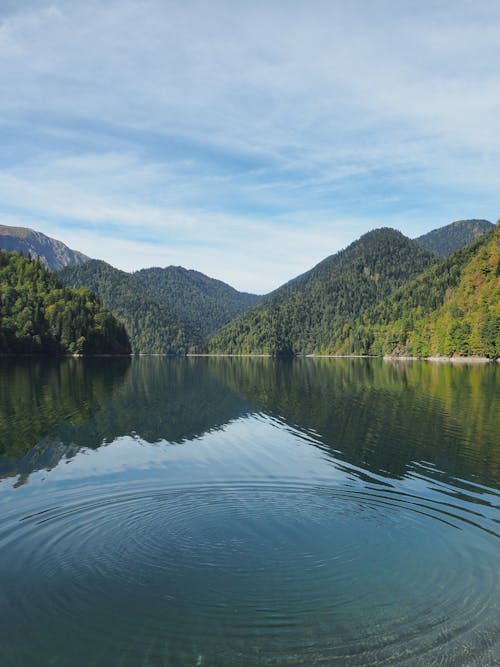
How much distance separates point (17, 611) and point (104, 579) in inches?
112

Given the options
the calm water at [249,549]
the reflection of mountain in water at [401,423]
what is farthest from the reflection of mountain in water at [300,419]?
the calm water at [249,549]

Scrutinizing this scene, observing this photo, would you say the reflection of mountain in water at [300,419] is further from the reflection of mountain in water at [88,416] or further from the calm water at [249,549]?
the calm water at [249,549]

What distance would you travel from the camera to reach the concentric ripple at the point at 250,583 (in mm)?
13219

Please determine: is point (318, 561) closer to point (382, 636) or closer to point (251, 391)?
point (382, 636)

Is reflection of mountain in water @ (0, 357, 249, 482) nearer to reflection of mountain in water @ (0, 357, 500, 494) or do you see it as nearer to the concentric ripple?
reflection of mountain in water @ (0, 357, 500, 494)

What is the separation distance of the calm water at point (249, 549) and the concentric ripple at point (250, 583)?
0.07m

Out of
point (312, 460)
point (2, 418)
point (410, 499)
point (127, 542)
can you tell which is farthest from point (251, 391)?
point (127, 542)

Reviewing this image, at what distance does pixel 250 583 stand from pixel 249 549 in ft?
9.18

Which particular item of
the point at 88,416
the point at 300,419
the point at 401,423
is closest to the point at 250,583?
the point at 401,423

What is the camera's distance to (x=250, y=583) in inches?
658

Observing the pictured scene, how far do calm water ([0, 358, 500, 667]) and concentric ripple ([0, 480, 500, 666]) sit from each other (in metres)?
0.07

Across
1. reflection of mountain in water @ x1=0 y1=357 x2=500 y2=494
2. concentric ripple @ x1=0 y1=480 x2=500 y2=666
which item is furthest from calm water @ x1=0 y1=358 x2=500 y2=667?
reflection of mountain in water @ x1=0 y1=357 x2=500 y2=494

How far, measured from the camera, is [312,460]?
114 ft

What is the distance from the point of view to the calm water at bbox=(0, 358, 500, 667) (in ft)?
44.2
